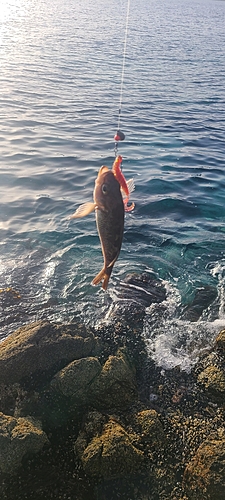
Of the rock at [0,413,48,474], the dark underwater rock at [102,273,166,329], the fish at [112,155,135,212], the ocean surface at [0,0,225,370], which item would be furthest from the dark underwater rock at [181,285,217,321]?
the fish at [112,155,135,212]

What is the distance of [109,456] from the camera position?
5645 mm

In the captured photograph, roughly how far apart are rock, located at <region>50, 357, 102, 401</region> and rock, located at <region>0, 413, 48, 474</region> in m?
0.74

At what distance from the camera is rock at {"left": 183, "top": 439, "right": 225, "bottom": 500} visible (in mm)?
5355

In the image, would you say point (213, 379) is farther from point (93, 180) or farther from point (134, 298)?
point (93, 180)

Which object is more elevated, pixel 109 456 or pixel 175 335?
pixel 109 456

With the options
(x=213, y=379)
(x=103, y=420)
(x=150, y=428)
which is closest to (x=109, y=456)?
(x=103, y=420)

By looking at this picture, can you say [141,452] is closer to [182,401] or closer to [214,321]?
[182,401]

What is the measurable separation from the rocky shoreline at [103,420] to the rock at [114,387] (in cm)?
2

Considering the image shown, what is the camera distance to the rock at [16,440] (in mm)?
5542

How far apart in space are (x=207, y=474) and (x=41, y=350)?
318 centimetres

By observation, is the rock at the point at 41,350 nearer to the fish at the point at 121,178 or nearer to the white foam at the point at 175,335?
the white foam at the point at 175,335

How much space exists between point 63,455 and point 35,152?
14.3 m

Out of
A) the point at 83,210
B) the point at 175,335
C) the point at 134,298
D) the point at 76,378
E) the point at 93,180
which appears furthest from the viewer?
the point at 93,180

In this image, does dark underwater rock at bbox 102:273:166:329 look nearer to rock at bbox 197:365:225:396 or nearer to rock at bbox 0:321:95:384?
rock at bbox 0:321:95:384
